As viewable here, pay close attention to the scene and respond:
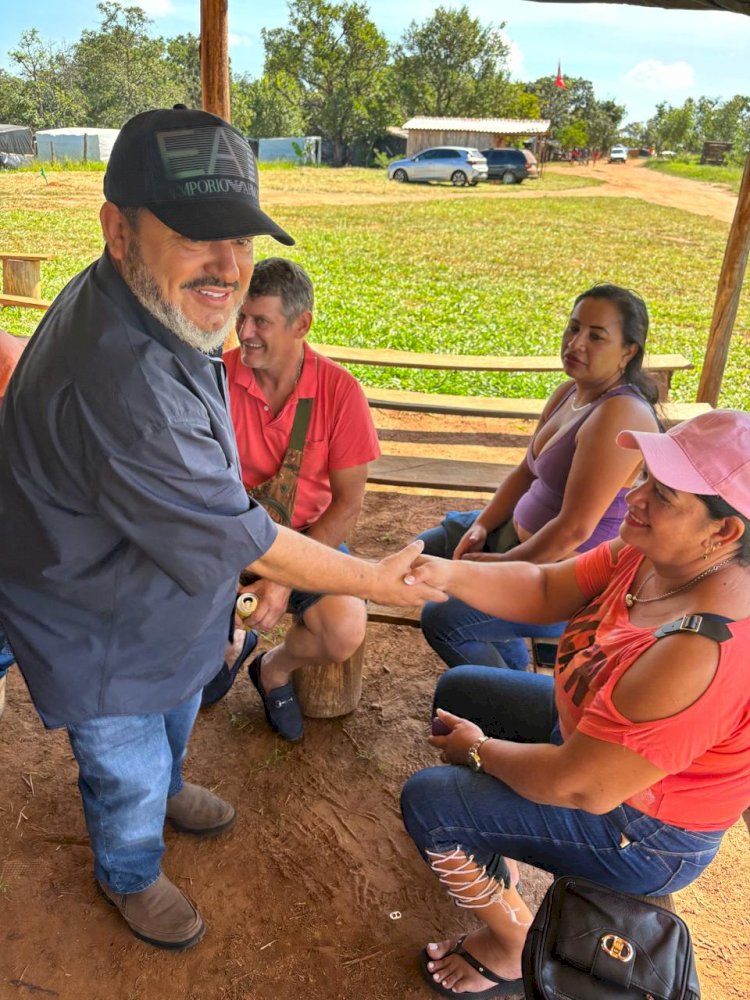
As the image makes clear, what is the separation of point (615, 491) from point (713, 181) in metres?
34.7

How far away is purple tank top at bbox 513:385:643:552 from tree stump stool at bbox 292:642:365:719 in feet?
2.75

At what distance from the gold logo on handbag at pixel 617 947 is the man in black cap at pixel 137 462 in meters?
1.02

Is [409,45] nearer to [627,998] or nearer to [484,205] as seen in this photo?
[484,205]

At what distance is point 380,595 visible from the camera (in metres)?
2.18

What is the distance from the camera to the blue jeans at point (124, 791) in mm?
1941

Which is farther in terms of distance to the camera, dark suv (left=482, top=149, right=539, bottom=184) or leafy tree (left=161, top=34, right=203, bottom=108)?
dark suv (left=482, top=149, right=539, bottom=184)

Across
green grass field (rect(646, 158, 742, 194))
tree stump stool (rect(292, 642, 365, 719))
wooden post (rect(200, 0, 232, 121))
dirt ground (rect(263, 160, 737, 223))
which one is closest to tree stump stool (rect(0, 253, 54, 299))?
wooden post (rect(200, 0, 232, 121))

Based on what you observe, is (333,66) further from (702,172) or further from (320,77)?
(702,172)

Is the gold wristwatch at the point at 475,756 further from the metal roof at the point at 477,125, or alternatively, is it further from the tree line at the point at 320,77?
the metal roof at the point at 477,125

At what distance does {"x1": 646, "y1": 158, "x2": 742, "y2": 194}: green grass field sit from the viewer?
31672mm

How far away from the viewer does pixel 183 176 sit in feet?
5.29

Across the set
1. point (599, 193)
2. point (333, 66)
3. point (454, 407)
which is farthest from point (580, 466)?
point (599, 193)

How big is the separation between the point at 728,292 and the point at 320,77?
2192cm

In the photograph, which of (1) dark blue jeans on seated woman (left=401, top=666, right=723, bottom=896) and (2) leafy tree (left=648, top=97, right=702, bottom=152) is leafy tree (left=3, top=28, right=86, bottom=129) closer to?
(1) dark blue jeans on seated woman (left=401, top=666, right=723, bottom=896)
